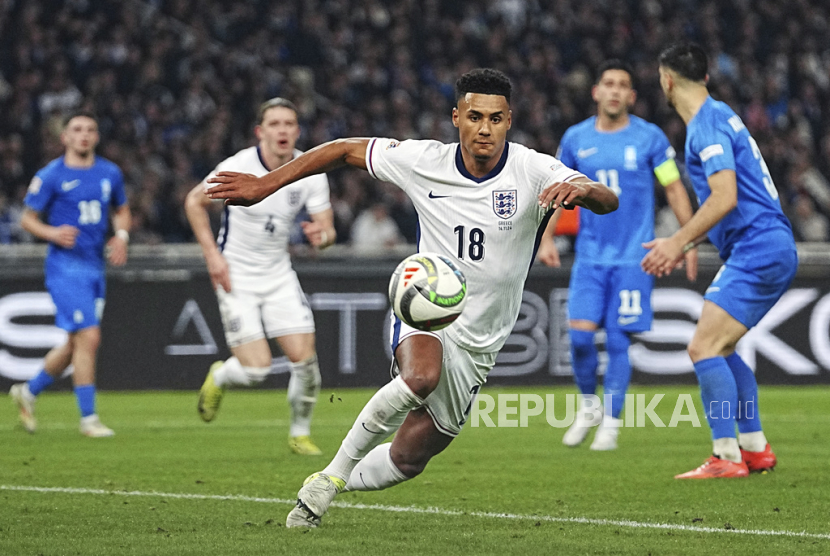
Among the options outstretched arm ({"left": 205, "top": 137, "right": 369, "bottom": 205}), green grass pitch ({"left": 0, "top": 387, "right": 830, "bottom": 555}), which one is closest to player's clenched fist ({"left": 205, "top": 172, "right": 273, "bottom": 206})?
outstretched arm ({"left": 205, "top": 137, "right": 369, "bottom": 205})

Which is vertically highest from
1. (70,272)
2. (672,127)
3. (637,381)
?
(672,127)

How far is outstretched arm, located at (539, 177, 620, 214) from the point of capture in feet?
17.1

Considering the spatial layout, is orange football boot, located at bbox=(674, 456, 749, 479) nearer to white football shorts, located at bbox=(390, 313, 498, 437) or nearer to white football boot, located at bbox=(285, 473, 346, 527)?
white football shorts, located at bbox=(390, 313, 498, 437)

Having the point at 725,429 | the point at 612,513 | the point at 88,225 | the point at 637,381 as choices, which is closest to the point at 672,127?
the point at 637,381

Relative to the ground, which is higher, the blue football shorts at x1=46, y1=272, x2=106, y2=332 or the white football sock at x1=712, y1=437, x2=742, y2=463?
the blue football shorts at x1=46, y1=272, x2=106, y2=332

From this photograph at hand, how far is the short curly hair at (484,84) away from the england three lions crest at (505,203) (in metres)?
0.42

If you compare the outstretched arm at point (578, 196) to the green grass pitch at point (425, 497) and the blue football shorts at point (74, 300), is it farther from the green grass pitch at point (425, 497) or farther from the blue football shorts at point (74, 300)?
the blue football shorts at point (74, 300)

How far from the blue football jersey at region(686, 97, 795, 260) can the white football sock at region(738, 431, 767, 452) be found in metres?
1.12

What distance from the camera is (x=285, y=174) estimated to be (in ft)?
18.3

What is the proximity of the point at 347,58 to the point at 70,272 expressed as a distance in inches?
426

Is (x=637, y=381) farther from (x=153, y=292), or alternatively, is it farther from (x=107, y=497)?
(x=107, y=497)

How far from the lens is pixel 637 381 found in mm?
14109

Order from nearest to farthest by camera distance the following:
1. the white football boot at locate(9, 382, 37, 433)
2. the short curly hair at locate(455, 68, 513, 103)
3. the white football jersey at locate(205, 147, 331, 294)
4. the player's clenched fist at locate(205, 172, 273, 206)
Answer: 1. the player's clenched fist at locate(205, 172, 273, 206)
2. the short curly hair at locate(455, 68, 513, 103)
3. the white football jersey at locate(205, 147, 331, 294)
4. the white football boot at locate(9, 382, 37, 433)

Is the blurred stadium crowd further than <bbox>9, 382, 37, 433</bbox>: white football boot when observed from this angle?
Yes
